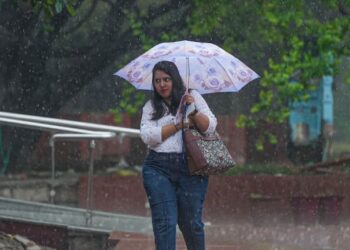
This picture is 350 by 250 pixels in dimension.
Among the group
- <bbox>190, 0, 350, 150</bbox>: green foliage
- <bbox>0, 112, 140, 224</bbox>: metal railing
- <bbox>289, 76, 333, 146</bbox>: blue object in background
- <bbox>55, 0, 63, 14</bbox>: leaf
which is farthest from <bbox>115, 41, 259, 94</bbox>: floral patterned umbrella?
<bbox>289, 76, 333, 146</bbox>: blue object in background

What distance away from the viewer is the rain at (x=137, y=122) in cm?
1096

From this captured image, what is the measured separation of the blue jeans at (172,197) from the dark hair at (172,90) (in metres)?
0.27

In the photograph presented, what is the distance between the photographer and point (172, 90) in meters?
7.52

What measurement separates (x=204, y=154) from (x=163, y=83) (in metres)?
0.53

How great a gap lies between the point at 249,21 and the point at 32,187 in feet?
12.0

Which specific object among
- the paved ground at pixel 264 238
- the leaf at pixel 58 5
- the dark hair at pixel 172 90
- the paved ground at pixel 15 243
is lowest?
the paved ground at pixel 264 238

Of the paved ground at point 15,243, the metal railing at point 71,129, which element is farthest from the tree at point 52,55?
the paved ground at point 15,243

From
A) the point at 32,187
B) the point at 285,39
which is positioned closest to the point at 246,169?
the point at 285,39

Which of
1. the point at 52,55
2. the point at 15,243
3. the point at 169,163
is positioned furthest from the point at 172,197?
the point at 52,55

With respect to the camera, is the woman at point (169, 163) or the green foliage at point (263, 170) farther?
the green foliage at point (263, 170)

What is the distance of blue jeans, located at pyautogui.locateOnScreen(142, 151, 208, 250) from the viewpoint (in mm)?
7461

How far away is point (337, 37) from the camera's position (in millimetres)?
13328

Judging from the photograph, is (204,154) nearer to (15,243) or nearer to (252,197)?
(15,243)

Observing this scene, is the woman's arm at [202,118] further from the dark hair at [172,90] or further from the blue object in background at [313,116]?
the blue object in background at [313,116]
